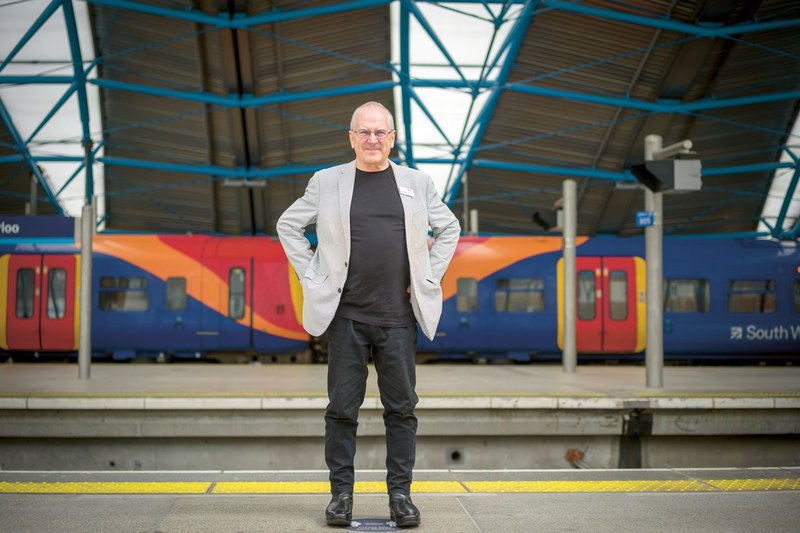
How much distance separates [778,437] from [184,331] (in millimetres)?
12056

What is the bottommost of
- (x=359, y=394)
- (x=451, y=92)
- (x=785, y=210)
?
(x=359, y=394)

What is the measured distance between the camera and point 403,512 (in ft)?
13.0

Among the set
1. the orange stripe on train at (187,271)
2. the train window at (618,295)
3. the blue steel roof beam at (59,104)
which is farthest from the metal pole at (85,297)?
the blue steel roof beam at (59,104)

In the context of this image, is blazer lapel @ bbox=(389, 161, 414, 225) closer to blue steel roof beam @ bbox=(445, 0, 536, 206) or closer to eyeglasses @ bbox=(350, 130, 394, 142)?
eyeglasses @ bbox=(350, 130, 394, 142)

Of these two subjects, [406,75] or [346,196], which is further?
[406,75]

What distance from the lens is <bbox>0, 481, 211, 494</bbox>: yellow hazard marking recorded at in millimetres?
4918

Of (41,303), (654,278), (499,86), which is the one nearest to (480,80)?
(499,86)

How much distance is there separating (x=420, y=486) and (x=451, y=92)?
23167 millimetres

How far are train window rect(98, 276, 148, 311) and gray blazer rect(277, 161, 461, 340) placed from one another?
1314 cm

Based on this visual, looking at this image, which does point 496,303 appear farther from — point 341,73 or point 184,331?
point 341,73

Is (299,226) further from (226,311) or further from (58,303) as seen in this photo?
(58,303)

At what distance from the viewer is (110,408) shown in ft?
21.9

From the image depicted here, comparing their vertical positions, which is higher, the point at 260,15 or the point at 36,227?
the point at 260,15

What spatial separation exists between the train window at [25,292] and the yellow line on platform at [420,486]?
466 inches
